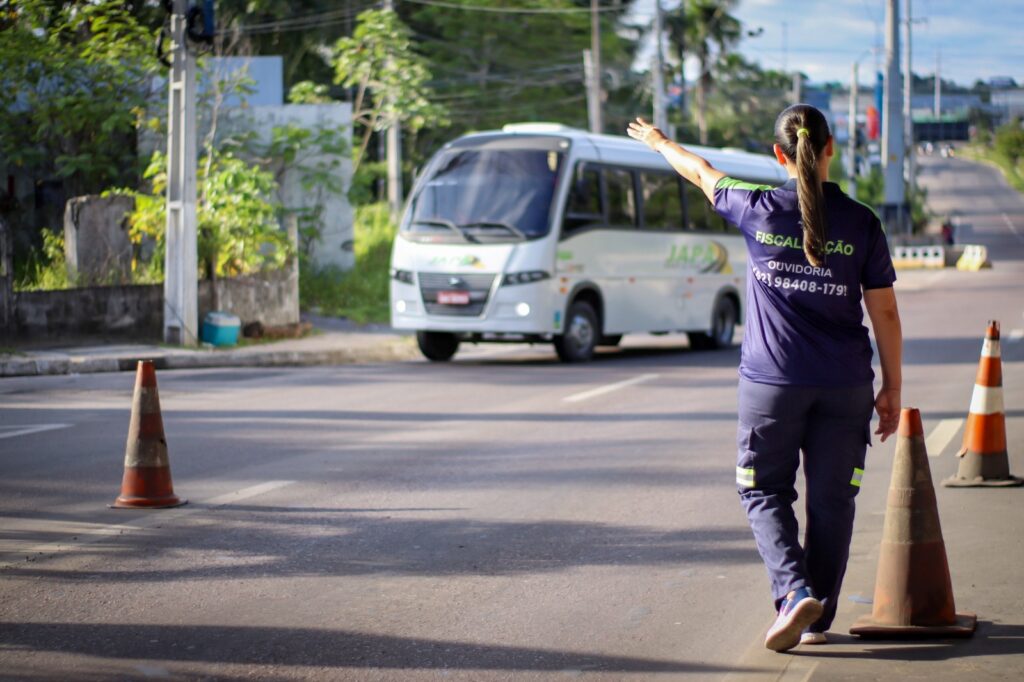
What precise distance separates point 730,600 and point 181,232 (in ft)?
45.1

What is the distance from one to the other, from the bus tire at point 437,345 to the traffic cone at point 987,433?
37.0 ft

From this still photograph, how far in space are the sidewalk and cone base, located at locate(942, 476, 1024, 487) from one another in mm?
10809

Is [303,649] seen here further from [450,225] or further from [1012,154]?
[1012,154]

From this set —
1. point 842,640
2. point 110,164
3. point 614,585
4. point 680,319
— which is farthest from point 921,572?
point 110,164

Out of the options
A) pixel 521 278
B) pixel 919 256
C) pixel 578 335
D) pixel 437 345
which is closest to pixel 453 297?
pixel 521 278

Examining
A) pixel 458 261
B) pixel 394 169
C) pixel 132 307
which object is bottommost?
pixel 132 307

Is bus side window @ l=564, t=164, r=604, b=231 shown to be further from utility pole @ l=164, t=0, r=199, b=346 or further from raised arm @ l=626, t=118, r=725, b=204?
raised arm @ l=626, t=118, r=725, b=204

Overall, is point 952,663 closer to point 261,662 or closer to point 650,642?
point 650,642

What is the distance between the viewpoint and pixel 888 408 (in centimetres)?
525

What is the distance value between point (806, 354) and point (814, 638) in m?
1.07

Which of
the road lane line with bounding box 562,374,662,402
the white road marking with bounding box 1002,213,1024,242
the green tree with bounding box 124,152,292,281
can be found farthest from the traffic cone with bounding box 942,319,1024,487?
the white road marking with bounding box 1002,213,1024,242

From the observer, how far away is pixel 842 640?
5320 millimetres

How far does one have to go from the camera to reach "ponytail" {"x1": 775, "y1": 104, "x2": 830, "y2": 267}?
489 centimetres

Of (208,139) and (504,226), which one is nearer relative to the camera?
(504,226)
